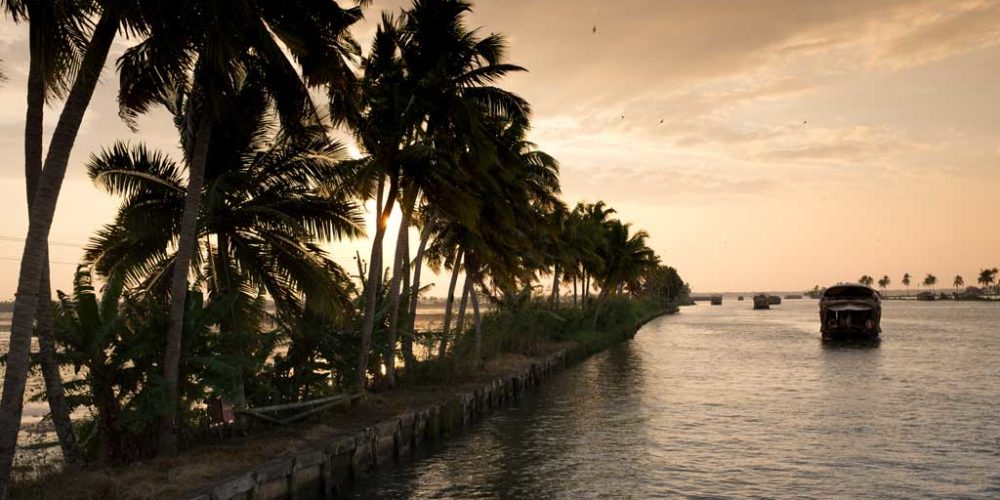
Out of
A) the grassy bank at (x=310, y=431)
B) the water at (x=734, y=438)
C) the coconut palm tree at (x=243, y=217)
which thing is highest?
the coconut palm tree at (x=243, y=217)

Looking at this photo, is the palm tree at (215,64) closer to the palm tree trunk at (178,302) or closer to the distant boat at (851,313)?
the palm tree trunk at (178,302)

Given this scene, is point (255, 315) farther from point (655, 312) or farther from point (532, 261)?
point (655, 312)

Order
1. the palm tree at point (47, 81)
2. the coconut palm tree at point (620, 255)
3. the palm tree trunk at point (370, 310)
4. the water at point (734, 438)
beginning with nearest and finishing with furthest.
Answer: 1. the palm tree at point (47, 81)
2. the water at point (734, 438)
3. the palm tree trunk at point (370, 310)
4. the coconut palm tree at point (620, 255)

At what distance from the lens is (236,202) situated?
Answer: 18.1m

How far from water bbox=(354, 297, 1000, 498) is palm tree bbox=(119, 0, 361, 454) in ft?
20.9

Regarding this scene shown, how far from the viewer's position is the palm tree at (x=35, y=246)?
11281 mm

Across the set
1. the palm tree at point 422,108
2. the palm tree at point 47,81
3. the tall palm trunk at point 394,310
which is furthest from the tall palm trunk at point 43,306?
the tall palm trunk at point 394,310

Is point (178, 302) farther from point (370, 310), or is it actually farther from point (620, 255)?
point (620, 255)

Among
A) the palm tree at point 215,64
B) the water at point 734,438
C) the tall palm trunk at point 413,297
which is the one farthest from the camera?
the tall palm trunk at point 413,297

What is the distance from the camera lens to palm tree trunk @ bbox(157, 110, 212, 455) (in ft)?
46.5

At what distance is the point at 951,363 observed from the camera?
4416cm

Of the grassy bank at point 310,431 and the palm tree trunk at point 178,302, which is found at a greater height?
the palm tree trunk at point 178,302

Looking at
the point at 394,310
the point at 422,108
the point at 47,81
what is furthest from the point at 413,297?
the point at 47,81

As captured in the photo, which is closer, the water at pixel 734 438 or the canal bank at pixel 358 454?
the canal bank at pixel 358 454
